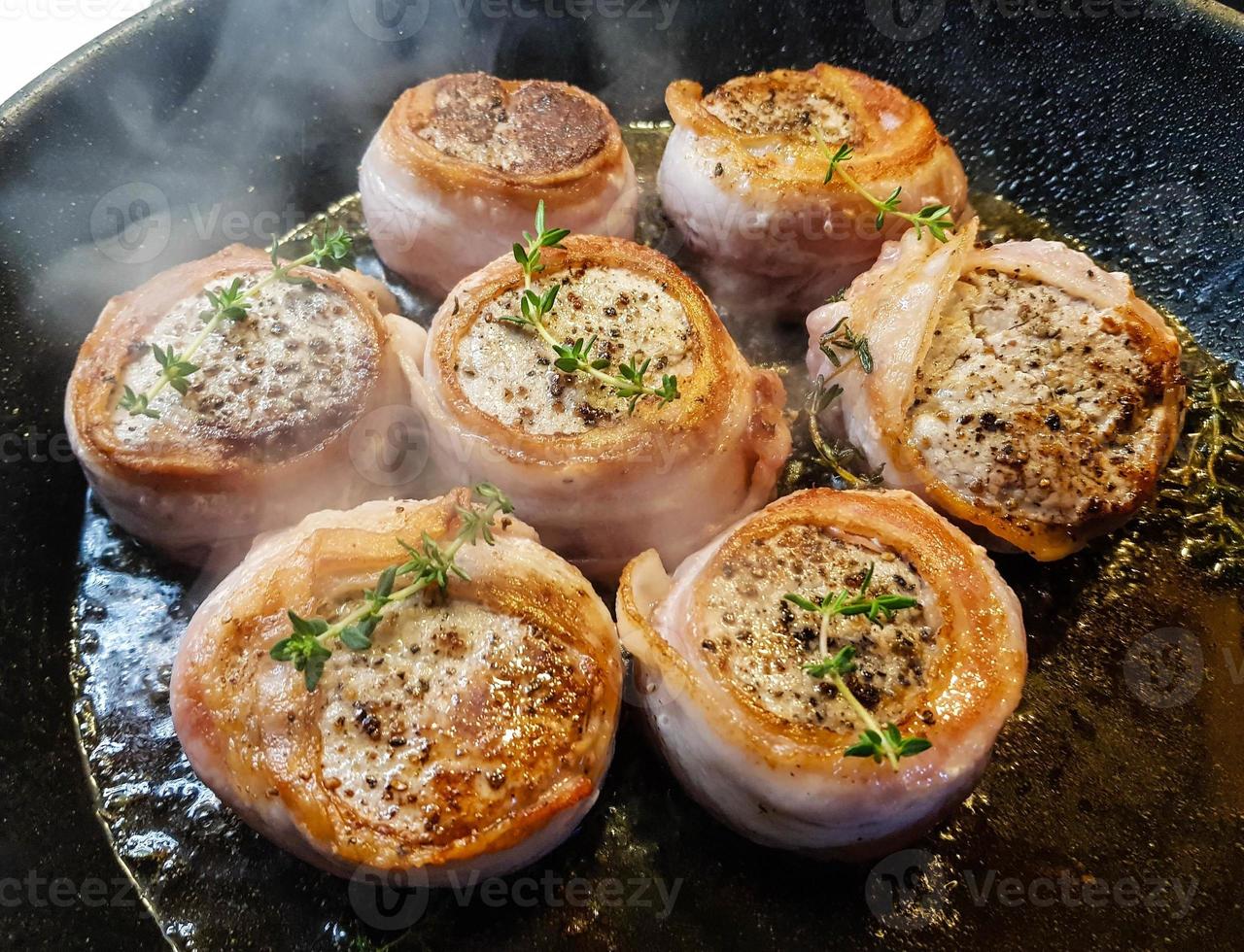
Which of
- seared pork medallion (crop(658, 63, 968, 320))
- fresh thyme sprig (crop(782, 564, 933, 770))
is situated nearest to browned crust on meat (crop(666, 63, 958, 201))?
seared pork medallion (crop(658, 63, 968, 320))

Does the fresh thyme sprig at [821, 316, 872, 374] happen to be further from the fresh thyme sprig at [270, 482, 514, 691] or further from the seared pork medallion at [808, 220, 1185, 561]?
the fresh thyme sprig at [270, 482, 514, 691]

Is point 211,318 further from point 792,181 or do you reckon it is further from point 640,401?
point 792,181

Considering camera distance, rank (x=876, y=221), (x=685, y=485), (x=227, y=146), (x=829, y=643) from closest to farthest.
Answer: (x=829, y=643) → (x=685, y=485) → (x=876, y=221) → (x=227, y=146)

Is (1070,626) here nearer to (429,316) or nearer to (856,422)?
(856,422)

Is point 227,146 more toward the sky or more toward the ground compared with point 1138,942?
A: more toward the sky

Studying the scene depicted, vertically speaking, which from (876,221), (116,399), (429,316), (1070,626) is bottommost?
(1070,626)

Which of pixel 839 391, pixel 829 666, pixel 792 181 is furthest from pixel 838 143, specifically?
pixel 829 666

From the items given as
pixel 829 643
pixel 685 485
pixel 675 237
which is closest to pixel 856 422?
pixel 685 485
